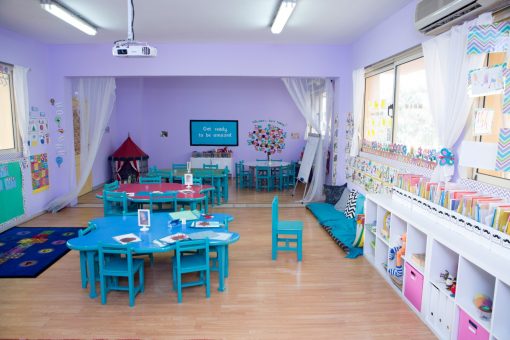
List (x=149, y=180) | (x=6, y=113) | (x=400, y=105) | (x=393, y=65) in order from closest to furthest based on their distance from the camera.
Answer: (x=400, y=105) → (x=393, y=65) → (x=6, y=113) → (x=149, y=180)

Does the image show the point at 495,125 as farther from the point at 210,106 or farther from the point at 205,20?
the point at 210,106

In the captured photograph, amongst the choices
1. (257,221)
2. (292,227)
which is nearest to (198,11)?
(292,227)

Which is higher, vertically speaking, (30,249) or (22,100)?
(22,100)

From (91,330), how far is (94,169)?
6.96 meters

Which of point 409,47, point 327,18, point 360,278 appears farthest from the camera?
point 327,18

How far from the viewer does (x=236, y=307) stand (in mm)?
3906

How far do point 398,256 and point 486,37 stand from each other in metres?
2.42

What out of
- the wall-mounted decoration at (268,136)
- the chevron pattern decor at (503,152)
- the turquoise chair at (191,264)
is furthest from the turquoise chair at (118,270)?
the wall-mounted decoration at (268,136)

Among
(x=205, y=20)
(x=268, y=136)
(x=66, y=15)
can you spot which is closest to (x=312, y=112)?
(x=268, y=136)

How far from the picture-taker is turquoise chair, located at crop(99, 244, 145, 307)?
375 cm

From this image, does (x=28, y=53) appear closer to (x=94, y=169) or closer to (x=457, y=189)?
(x=94, y=169)

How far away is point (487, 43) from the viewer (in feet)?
11.0

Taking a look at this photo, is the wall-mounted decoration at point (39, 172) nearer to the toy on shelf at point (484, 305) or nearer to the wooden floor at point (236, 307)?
the wooden floor at point (236, 307)

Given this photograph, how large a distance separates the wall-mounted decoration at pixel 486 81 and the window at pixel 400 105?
906 millimetres
